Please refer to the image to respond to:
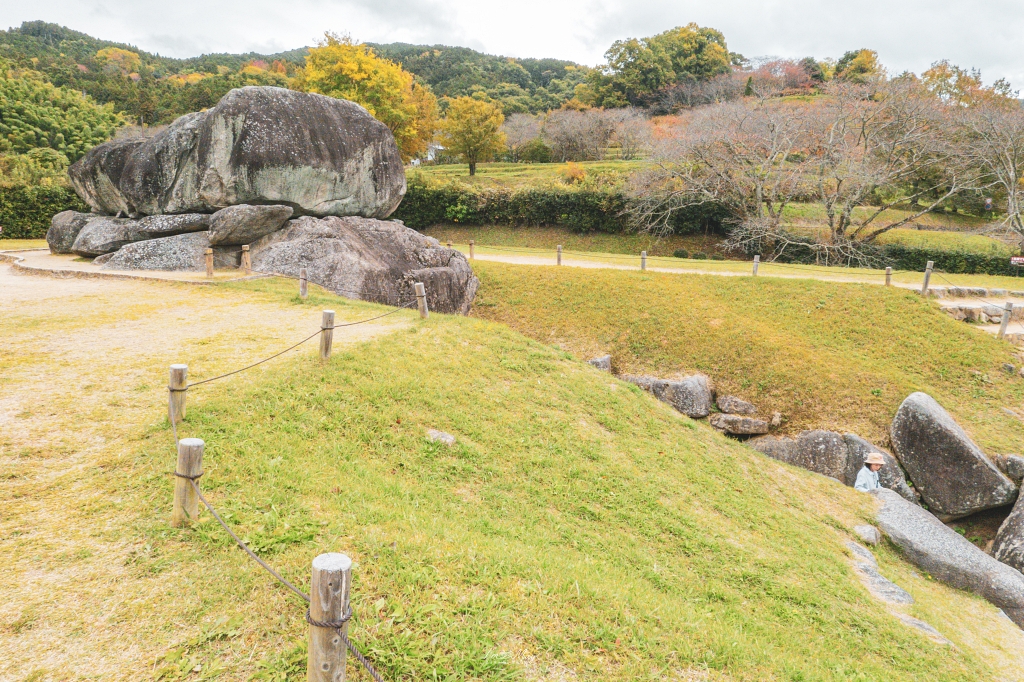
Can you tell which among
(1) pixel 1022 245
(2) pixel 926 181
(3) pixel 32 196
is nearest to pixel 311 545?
(3) pixel 32 196

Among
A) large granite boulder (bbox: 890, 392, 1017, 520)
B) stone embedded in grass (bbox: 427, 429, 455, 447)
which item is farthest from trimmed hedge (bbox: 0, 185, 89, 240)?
large granite boulder (bbox: 890, 392, 1017, 520)

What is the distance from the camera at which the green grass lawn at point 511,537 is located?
14.1 ft

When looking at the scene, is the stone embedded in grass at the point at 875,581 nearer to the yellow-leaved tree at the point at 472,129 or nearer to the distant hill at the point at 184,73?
the yellow-leaved tree at the point at 472,129

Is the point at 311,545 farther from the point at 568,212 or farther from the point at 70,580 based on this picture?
the point at 568,212

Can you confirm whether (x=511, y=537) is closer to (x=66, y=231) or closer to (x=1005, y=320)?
(x=1005, y=320)

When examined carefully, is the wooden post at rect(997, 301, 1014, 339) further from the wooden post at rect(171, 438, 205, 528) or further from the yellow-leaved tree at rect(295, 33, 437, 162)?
the yellow-leaved tree at rect(295, 33, 437, 162)

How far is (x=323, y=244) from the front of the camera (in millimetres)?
16594

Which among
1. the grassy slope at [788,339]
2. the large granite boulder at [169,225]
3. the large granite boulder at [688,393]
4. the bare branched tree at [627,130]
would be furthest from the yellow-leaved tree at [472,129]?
the large granite boulder at [688,393]

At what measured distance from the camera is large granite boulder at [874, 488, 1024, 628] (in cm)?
877

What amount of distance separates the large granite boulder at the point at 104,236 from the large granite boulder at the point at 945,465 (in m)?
22.2

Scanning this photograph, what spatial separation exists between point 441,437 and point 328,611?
508 centimetres

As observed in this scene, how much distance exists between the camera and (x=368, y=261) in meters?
17.2

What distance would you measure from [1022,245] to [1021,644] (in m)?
29.7

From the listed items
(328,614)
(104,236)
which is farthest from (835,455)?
(104,236)
